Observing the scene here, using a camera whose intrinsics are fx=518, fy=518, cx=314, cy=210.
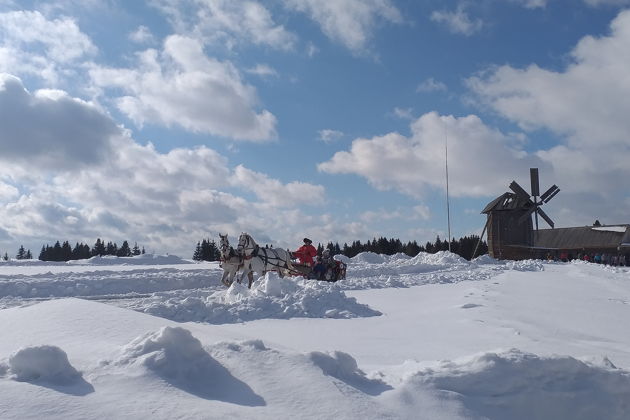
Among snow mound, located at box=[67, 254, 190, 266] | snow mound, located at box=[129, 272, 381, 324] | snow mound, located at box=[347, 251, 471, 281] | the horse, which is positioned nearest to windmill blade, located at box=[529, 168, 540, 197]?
snow mound, located at box=[347, 251, 471, 281]

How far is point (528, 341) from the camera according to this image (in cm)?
716

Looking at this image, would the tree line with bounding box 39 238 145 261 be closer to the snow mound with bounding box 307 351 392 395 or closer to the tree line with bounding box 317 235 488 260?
the tree line with bounding box 317 235 488 260

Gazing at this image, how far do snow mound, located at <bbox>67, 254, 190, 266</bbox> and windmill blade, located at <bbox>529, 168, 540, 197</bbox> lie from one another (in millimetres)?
31370

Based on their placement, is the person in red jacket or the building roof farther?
the building roof

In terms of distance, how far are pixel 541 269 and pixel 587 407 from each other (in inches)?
937

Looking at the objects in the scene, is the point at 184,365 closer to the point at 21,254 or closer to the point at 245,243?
the point at 245,243

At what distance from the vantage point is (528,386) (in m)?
4.37

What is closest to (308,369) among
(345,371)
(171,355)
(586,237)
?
(345,371)

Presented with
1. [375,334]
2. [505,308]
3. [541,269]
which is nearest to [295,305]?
[375,334]

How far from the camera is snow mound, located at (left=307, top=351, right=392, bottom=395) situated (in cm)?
439

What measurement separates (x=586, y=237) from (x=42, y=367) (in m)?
→ 53.4

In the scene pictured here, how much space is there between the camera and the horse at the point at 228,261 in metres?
16.5

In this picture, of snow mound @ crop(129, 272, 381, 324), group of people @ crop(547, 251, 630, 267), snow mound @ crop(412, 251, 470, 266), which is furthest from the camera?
group of people @ crop(547, 251, 630, 267)

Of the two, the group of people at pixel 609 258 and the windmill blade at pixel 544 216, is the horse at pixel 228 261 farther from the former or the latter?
the windmill blade at pixel 544 216
